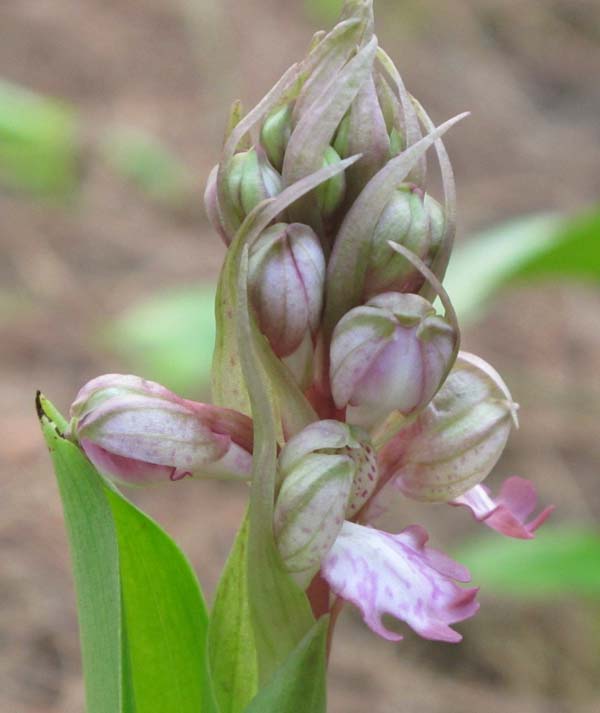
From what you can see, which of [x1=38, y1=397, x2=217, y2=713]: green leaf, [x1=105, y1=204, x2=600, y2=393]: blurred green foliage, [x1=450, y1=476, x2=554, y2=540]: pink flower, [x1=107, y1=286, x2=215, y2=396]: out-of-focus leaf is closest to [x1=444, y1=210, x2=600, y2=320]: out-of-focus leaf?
[x1=105, y1=204, x2=600, y2=393]: blurred green foliage

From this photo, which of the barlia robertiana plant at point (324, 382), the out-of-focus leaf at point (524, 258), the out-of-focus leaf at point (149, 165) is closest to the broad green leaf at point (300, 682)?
the barlia robertiana plant at point (324, 382)

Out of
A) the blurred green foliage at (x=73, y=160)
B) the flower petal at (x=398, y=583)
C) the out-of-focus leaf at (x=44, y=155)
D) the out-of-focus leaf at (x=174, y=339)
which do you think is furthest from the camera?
the blurred green foliage at (x=73, y=160)

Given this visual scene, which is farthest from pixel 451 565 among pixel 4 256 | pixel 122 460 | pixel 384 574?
pixel 4 256

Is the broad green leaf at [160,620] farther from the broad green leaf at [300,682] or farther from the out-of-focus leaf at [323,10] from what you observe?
the out-of-focus leaf at [323,10]

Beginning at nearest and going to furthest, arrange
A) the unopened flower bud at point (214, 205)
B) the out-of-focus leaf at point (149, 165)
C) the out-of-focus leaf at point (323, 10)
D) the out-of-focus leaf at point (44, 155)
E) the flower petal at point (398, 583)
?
1. the flower petal at point (398, 583)
2. the unopened flower bud at point (214, 205)
3. the out-of-focus leaf at point (44, 155)
4. the out-of-focus leaf at point (149, 165)
5. the out-of-focus leaf at point (323, 10)

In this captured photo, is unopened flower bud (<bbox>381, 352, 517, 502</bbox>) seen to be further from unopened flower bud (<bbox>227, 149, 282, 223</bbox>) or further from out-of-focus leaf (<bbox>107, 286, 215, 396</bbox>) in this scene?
out-of-focus leaf (<bbox>107, 286, 215, 396</bbox>)
